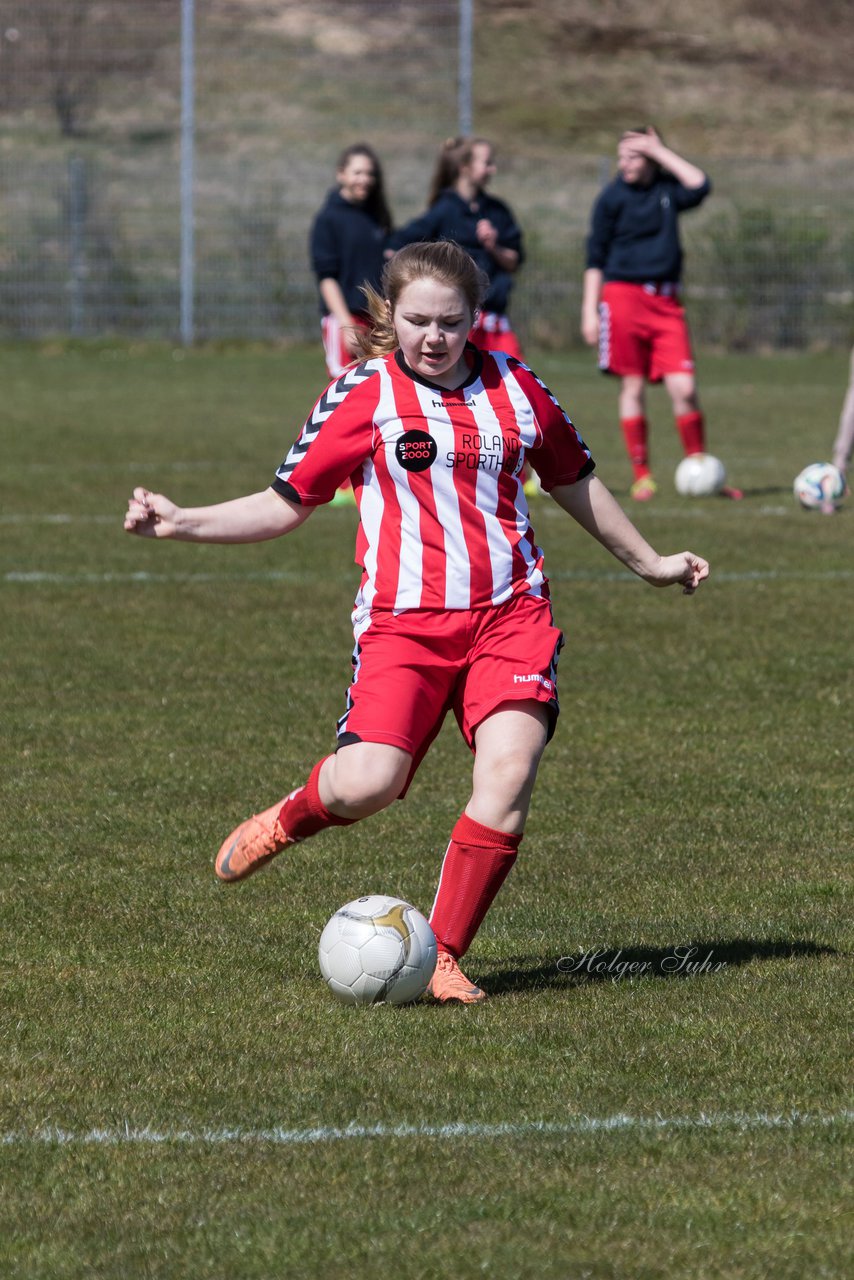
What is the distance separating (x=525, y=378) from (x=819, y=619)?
4645 millimetres

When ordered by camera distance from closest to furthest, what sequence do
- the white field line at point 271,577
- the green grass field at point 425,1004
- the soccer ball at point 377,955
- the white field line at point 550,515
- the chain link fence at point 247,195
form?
the green grass field at point 425,1004 < the soccer ball at point 377,955 < the white field line at point 271,577 < the white field line at point 550,515 < the chain link fence at point 247,195

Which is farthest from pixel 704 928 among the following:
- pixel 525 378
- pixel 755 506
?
pixel 755 506

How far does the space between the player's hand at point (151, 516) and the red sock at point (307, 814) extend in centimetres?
63

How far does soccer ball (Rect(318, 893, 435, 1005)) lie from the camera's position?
171 inches

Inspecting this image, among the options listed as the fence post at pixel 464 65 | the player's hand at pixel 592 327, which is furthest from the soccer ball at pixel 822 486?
the fence post at pixel 464 65

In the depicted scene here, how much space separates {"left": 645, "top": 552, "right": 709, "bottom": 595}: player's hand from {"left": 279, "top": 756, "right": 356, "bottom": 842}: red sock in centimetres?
91

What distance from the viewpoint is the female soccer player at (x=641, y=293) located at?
13.4 meters

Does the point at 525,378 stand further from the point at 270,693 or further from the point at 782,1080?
the point at 270,693

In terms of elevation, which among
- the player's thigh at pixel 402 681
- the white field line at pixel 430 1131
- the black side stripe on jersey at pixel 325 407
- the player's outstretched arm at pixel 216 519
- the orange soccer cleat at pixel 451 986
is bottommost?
the orange soccer cleat at pixel 451 986

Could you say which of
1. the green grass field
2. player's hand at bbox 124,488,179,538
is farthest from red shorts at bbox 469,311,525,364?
player's hand at bbox 124,488,179,538

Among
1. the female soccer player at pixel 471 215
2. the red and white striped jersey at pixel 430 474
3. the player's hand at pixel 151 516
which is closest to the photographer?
the player's hand at pixel 151 516

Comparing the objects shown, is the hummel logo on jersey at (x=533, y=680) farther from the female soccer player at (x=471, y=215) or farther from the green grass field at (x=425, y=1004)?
the female soccer player at (x=471, y=215)

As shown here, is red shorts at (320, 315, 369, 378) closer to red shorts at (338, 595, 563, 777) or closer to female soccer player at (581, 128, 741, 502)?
female soccer player at (581, 128, 741, 502)

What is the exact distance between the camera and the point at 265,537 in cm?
480
